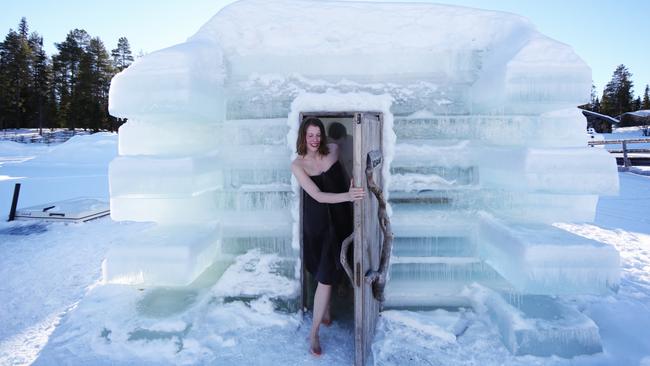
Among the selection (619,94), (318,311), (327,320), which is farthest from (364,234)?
(619,94)

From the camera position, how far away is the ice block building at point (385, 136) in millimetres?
3229

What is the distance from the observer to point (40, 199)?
32.0 feet

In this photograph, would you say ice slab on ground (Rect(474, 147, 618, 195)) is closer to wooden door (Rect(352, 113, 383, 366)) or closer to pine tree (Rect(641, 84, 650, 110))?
wooden door (Rect(352, 113, 383, 366))

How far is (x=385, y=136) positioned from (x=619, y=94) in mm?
60678

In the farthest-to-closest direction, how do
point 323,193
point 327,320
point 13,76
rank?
1. point 13,76
2. point 327,320
3. point 323,193

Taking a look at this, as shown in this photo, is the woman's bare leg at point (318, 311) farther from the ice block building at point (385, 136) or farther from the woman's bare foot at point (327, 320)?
the ice block building at point (385, 136)

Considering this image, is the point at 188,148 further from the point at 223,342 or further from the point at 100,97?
the point at 100,97

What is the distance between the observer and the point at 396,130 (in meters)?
3.93

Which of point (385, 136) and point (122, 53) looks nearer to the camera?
point (385, 136)

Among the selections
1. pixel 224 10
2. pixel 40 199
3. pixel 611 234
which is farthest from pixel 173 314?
pixel 40 199

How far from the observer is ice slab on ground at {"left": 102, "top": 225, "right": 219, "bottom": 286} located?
10.2 ft

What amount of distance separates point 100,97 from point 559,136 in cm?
4678

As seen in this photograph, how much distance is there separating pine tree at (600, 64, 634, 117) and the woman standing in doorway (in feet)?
200

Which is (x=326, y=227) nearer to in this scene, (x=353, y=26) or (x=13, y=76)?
(x=353, y=26)
